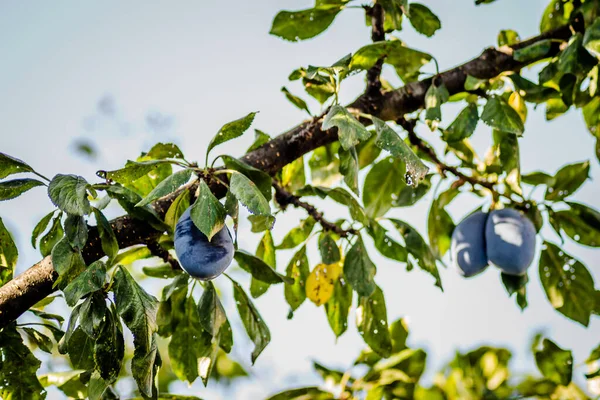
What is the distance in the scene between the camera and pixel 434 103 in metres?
1.17

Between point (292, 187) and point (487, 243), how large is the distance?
38 cm

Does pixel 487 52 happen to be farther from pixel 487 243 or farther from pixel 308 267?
pixel 308 267

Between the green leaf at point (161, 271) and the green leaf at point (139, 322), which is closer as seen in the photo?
the green leaf at point (139, 322)

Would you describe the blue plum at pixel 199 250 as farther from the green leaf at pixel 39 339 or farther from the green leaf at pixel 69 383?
the green leaf at pixel 69 383

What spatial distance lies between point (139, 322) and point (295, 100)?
0.57 m

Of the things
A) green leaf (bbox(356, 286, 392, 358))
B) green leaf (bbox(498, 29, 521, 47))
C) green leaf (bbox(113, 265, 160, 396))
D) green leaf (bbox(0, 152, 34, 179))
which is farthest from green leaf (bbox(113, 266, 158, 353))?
green leaf (bbox(498, 29, 521, 47))

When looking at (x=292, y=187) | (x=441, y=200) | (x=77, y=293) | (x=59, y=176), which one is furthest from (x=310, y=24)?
(x=77, y=293)

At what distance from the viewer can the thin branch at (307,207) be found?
1.23m

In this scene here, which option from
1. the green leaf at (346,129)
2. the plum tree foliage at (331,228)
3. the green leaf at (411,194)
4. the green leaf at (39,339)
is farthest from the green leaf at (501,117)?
the green leaf at (39,339)

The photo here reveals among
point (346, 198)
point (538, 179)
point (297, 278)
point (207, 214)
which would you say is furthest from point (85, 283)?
point (538, 179)

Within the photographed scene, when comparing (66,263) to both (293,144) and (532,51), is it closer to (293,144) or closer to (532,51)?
(293,144)

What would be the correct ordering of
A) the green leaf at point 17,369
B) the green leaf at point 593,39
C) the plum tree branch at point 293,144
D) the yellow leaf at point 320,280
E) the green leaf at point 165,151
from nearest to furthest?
the plum tree branch at point 293,144
the green leaf at point 17,369
the green leaf at point 165,151
the green leaf at point 593,39
the yellow leaf at point 320,280

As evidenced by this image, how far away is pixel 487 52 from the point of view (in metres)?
1.32

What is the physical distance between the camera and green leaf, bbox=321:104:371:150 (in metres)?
0.89
